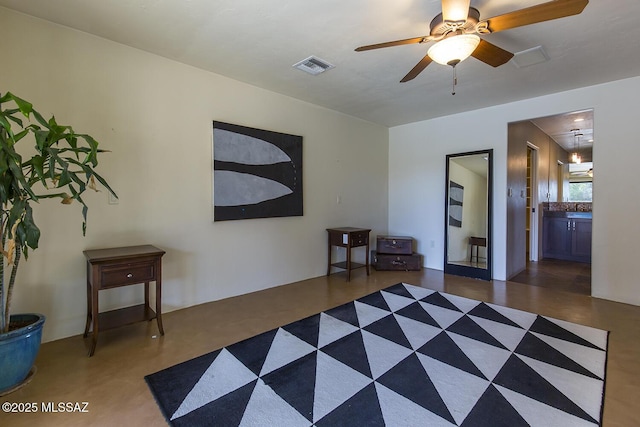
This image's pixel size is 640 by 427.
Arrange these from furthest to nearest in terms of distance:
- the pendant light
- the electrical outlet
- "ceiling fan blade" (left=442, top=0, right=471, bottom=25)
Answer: the pendant light, the electrical outlet, "ceiling fan blade" (left=442, top=0, right=471, bottom=25)

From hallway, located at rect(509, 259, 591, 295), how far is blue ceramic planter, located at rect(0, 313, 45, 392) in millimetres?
5229

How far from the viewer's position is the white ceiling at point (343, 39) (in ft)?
6.94

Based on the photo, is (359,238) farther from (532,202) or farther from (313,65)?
(532,202)

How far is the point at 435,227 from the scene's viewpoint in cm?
501

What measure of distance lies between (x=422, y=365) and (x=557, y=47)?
9.79 ft

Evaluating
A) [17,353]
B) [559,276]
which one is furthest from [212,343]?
[559,276]

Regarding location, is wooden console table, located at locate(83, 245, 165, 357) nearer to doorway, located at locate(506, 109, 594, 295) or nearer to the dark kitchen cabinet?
doorway, located at locate(506, 109, 594, 295)

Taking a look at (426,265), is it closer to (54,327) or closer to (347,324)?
(347,324)

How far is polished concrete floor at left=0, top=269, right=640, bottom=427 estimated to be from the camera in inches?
64.5

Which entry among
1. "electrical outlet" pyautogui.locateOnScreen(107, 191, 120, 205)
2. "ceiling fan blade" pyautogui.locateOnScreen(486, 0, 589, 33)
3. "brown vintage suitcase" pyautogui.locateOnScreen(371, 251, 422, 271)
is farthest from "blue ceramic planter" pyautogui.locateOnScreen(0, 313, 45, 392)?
"brown vintage suitcase" pyautogui.locateOnScreen(371, 251, 422, 271)

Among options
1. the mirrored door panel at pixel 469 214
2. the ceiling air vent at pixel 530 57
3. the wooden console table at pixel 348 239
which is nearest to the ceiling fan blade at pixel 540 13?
the ceiling air vent at pixel 530 57

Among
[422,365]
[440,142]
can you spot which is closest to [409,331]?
[422,365]

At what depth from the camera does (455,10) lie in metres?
1.70

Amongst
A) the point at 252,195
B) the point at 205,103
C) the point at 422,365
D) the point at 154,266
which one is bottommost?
the point at 422,365
